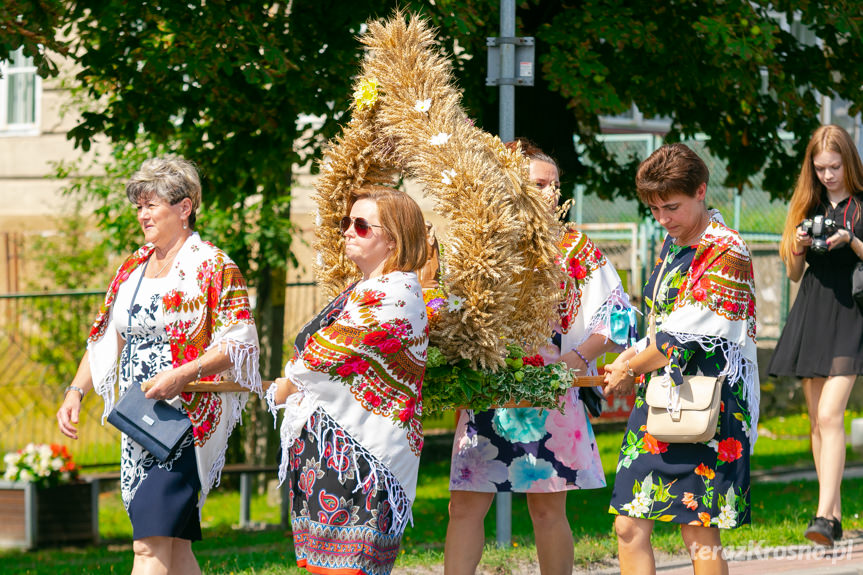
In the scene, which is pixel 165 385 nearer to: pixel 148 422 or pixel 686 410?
pixel 148 422

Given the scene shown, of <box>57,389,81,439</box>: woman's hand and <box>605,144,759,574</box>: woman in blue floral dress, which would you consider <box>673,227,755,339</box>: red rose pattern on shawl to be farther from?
<box>57,389,81,439</box>: woman's hand

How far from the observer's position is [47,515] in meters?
10.0

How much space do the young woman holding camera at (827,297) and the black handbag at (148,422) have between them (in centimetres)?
336

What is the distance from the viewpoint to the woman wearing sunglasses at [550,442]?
17.1ft

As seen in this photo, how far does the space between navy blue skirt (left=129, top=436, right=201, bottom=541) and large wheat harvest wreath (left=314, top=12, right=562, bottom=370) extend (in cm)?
121

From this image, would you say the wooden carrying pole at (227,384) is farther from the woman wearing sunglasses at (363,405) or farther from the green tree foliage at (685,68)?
the green tree foliage at (685,68)

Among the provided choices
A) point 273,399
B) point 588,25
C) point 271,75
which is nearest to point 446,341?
point 273,399

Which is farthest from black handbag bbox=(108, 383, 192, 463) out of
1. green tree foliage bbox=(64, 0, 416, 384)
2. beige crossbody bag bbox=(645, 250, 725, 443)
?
green tree foliage bbox=(64, 0, 416, 384)

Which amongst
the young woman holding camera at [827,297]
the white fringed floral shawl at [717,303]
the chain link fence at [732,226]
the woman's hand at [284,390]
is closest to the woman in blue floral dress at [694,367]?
the white fringed floral shawl at [717,303]

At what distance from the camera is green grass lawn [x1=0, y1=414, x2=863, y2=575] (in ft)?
23.4

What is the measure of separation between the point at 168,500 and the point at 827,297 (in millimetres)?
3740

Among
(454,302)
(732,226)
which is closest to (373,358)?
(454,302)

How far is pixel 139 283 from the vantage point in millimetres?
5172

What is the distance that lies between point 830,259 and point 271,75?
3963 mm
